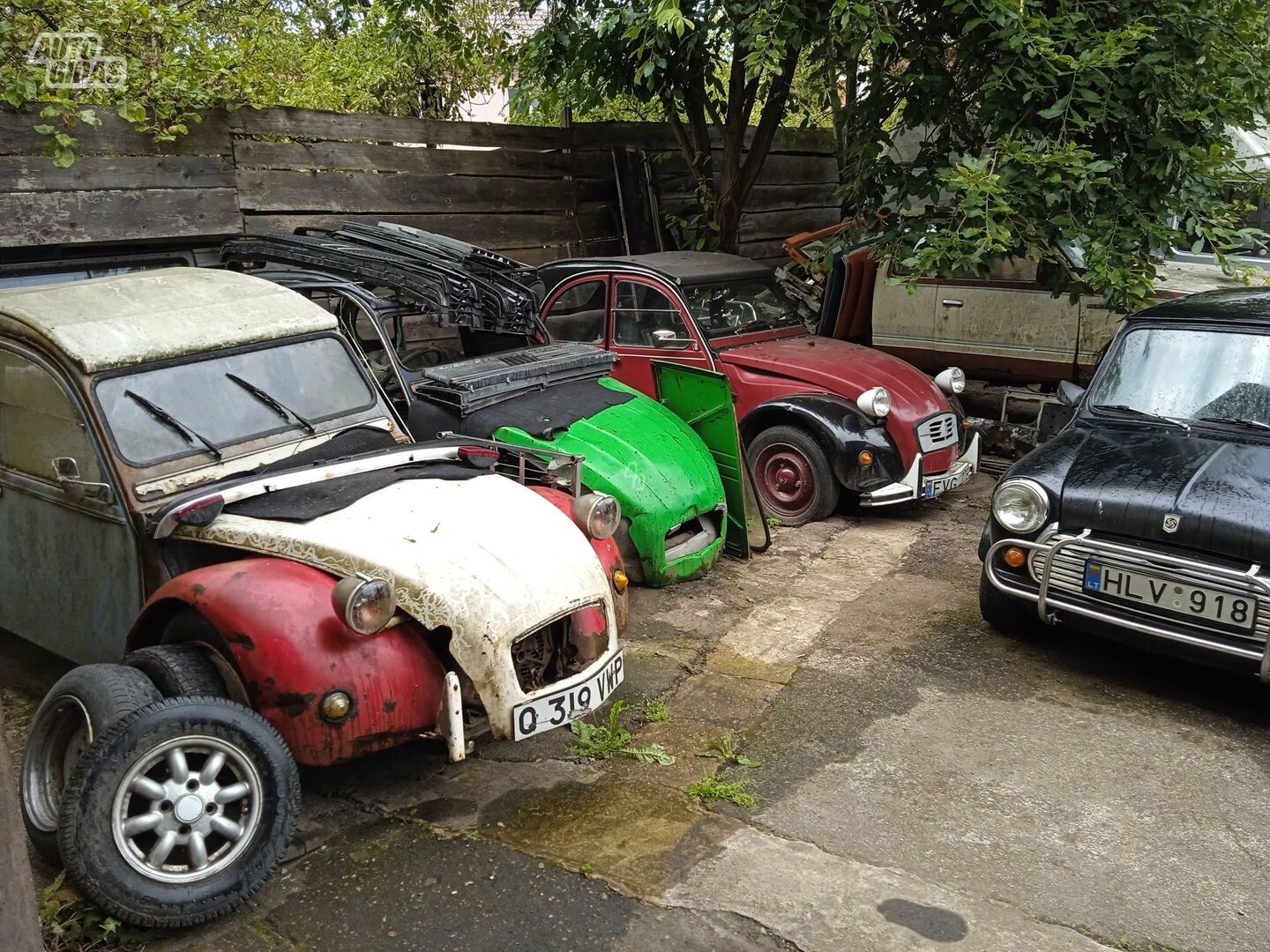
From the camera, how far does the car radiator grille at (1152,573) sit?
440 centimetres

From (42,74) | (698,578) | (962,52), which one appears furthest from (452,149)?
(698,578)

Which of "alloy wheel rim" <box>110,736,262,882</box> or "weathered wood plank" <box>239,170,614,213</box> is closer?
"alloy wheel rim" <box>110,736,262,882</box>

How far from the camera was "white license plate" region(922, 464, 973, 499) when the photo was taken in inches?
290

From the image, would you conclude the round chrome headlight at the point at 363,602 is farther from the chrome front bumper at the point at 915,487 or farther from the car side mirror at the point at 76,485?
the chrome front bumper at the point at 915,487

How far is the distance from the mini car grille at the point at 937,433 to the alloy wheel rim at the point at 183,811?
17.1 feet

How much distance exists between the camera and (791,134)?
438 inches

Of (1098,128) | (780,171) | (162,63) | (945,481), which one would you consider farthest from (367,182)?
(1098,128)

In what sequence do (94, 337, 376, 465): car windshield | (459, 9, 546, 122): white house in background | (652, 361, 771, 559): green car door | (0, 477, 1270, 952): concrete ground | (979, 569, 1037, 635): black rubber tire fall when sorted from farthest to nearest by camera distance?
(459, 9, 546, 122): white house in background, (652, 361, 771, 559): green car door, (979, 569, 1037, 635): black rubber tire, (94, 337, 376, 465): car windshield, (0, 477, 1270, 952): concrete ground

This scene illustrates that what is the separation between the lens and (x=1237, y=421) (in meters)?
5.23

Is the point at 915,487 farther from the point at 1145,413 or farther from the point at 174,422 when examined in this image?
the point at 174,422

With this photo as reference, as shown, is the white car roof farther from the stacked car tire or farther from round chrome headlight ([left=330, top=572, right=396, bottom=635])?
round chrome headlight ([left=330, top=572, right=396, bottom=635])

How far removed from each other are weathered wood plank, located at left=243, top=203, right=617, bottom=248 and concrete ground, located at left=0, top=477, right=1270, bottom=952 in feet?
13.0

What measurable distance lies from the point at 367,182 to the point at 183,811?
6.32m
